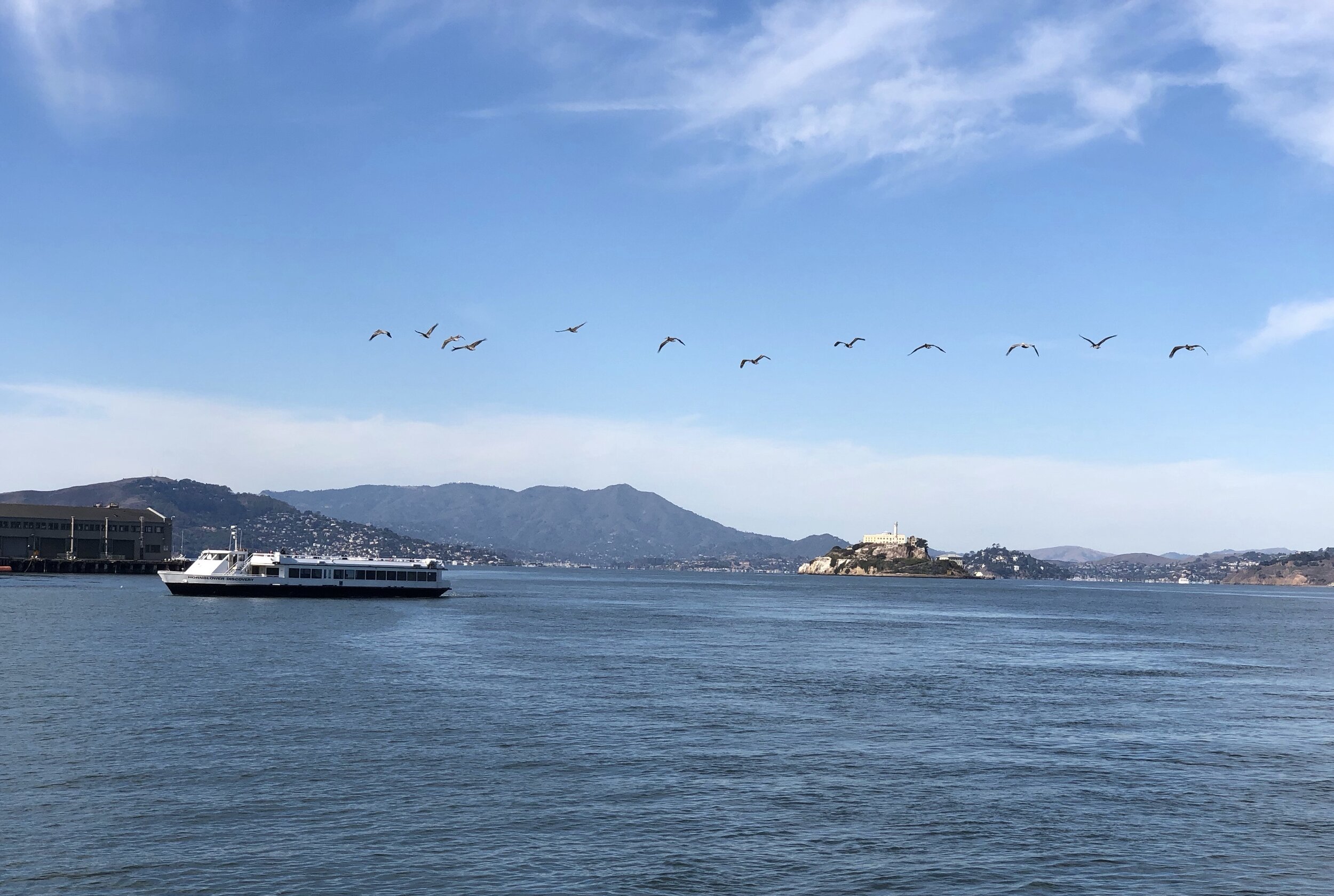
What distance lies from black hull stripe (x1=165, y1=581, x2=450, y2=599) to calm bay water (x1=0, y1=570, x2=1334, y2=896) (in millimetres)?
58423

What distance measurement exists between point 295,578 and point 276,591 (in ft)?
11.7

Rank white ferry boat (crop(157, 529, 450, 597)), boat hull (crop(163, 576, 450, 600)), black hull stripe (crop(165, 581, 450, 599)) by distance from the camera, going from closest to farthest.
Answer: boat hull (crop(163, 576, 450, 600)) → black hull stripe (crop(165, 581, 450, 599)) → white ferry boat (crop(157, 529, 450, 597))

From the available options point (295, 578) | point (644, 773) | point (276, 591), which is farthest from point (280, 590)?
point (644, 773)

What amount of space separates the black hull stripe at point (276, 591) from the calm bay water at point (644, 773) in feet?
192

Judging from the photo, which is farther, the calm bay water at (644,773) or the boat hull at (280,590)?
the boat hull at (280,590)

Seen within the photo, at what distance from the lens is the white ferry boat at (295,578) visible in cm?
12962

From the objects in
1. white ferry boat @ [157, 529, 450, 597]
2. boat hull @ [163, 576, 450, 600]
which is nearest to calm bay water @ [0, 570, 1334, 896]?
boat hull @ [163, 576, 450, 600]

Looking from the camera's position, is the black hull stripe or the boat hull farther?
the black hull stripe

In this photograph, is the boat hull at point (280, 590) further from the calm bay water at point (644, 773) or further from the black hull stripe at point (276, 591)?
the calm bay water at point (644, 773)

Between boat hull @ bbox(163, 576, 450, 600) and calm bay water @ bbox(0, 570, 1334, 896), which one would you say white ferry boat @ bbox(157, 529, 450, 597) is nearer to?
boat hull @ bbox(163, 576, 450, 600)

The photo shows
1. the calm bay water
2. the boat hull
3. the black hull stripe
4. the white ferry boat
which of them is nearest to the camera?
the calm bay water

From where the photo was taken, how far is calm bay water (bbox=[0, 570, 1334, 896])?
2450 cm

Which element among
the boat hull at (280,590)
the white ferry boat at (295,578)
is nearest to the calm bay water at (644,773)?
the boat hull at (280,590)

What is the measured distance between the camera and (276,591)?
430ft
